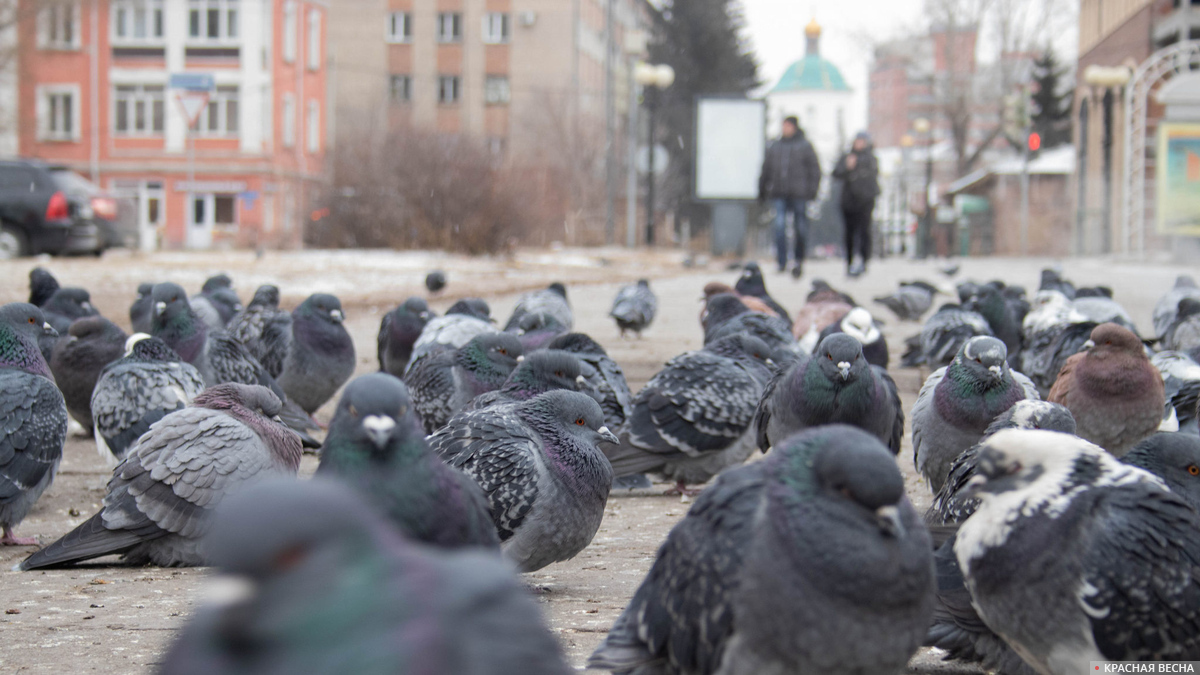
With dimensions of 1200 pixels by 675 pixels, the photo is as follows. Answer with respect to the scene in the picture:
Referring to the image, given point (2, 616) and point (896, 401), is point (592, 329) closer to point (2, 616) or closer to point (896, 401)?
point (896, 401)

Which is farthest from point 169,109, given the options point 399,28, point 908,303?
point 908,303

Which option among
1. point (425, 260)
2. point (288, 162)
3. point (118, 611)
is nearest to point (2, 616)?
point (118, 611)

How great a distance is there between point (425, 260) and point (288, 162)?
2749 cm

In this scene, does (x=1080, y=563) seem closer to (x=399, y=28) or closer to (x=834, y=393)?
(x=834, y=393)

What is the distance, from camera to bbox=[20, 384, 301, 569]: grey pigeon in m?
4.34

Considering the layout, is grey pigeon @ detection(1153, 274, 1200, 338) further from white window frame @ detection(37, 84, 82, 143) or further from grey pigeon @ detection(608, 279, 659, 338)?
white window frame @ detection(37, 84, 82, 143)

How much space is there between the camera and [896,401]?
17.5 feet

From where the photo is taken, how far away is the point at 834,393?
4.81 meters

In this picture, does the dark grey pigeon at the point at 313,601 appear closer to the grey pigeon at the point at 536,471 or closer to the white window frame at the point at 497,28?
the grey pigeon at the point at 536,471

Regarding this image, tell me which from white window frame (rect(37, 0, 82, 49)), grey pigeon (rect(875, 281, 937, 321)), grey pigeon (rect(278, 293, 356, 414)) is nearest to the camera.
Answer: grey pigeon (rect(278, 293, 356, 414))

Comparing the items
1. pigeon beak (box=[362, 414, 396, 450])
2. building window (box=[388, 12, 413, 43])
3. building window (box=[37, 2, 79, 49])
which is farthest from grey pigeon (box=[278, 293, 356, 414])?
building window (box=[388, 12, 413, 43])

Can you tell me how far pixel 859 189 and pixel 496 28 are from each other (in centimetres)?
4198

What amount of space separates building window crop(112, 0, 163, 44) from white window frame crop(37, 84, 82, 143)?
248 cm

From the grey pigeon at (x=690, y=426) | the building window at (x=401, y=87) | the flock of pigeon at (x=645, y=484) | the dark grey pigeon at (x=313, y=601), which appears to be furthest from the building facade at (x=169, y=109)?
the dark grey pigeon at (x=313, y=601)
